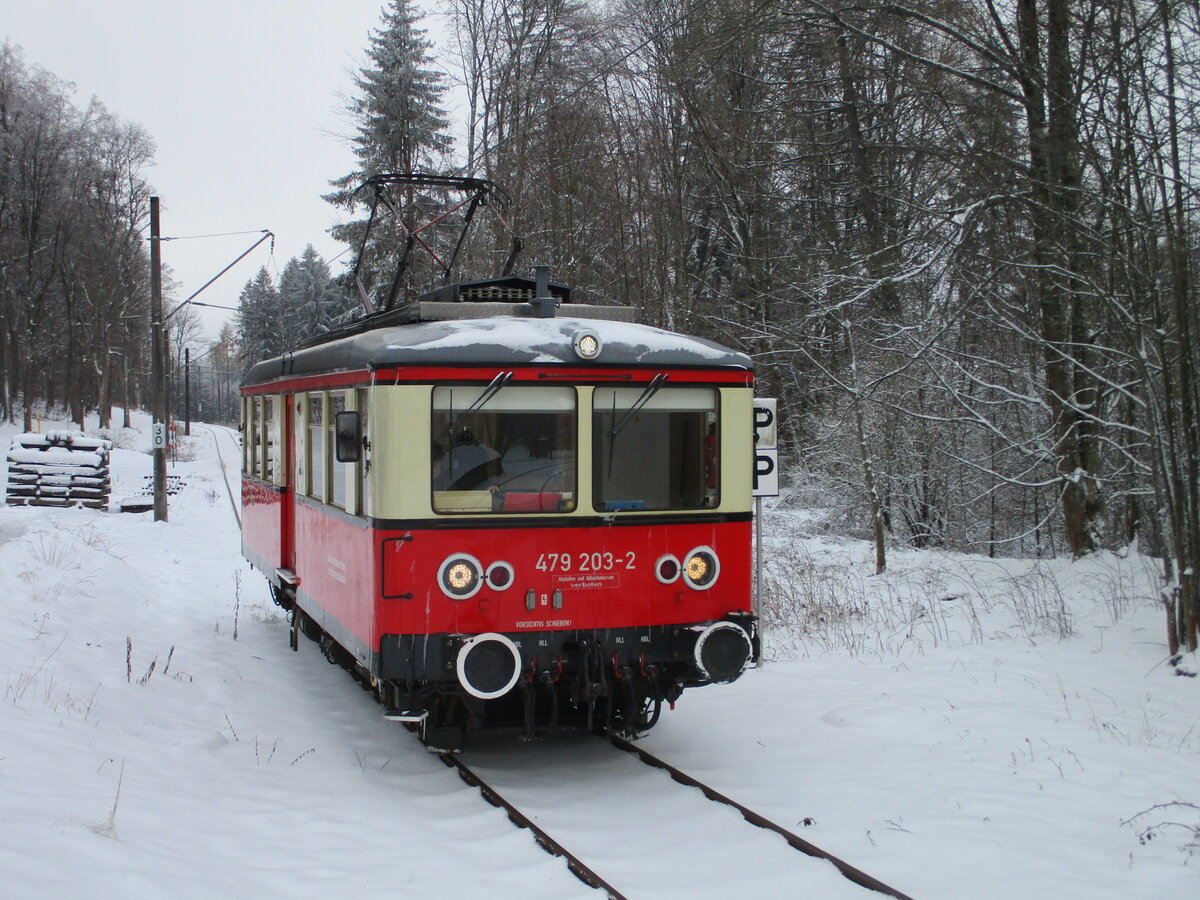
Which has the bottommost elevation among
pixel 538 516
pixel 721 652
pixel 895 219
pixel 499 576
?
pixel 721 652

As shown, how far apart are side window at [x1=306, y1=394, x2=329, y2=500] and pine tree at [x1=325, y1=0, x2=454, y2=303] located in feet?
69.7

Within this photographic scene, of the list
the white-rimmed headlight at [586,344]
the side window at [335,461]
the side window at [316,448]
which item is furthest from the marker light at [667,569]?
the side window at [316,448]

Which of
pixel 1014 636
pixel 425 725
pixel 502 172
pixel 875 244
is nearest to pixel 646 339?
pixel 425 725

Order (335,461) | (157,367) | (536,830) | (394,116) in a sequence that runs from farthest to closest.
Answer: (394,116)
(157,367)
(335,461)
(536,830)

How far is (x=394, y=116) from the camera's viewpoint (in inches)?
1165

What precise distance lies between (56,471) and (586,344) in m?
21.3

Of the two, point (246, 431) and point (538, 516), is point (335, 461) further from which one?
point (246, 431)

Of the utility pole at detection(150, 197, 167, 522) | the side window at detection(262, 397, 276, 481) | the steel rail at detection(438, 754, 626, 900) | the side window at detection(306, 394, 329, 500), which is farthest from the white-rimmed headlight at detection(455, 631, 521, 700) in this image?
the utility pole at detection(150, 197, 167, 522)

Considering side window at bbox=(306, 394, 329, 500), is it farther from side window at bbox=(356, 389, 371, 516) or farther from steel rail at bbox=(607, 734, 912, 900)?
steel rail at bbox=(607, 734, 912, 900)

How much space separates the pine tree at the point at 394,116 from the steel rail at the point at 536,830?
77.0 ft

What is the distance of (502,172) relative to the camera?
24562 millimetres

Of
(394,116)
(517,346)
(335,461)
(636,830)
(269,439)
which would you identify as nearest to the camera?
(636,830)

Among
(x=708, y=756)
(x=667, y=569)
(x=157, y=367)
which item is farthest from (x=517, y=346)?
(x=157, y=367)

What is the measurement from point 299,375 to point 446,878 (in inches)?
182
